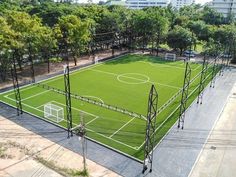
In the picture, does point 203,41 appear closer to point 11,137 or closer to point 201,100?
point 201,100

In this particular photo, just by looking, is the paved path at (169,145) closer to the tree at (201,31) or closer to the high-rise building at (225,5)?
the tree at (201,31)

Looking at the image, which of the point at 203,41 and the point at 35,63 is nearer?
the point at 35,63

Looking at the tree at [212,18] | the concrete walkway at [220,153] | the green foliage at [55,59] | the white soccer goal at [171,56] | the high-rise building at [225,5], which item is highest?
the high-rise building at [225,5]

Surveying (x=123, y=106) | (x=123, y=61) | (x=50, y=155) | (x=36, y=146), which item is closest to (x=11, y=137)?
(x=36, y=146)

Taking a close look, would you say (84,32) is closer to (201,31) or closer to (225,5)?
(201,31)

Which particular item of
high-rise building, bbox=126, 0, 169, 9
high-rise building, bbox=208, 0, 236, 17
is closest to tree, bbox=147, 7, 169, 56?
high-rise building, bbox=208, 0, 236, 17

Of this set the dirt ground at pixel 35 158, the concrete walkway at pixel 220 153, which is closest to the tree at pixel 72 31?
the dirt ground at pixel 35 158
